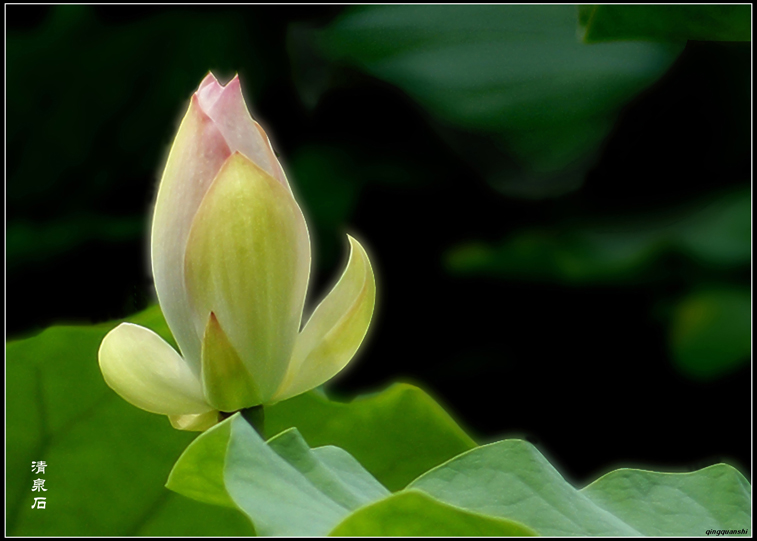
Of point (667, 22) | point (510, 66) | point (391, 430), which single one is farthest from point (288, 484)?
point (510, 66)

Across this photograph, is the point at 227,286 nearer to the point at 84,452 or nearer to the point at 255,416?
the point at 255,416

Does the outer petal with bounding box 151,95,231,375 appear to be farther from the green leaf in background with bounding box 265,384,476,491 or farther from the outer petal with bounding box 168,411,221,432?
the green leaf in background with bounding box 265,384,476,491

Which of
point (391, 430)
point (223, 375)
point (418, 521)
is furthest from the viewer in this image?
point (391, 430)

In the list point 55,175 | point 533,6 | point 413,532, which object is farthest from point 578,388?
point 413,532

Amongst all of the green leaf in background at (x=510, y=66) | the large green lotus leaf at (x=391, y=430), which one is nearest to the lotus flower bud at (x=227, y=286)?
the large green lotus leaf at (x=391, y=430)

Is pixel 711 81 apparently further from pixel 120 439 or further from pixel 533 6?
pixel 120 439

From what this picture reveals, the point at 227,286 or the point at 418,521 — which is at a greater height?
the point at 227,286

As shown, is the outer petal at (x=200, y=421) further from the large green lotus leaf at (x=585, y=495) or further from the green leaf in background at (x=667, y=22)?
the green leaf in background at (x=667, y=22)
